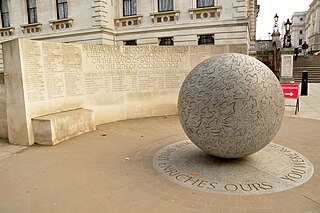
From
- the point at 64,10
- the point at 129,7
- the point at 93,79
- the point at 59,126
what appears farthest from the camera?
the point at 64,10

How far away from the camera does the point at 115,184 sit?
15.4 ft

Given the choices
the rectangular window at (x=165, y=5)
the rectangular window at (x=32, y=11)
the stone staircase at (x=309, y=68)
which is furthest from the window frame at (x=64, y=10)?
the stone staircase at (x=309, y=68)

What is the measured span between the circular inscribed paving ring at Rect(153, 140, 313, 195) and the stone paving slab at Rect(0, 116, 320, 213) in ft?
0.53

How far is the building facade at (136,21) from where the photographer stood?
1966 cm

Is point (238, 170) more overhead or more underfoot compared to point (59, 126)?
more underfoot

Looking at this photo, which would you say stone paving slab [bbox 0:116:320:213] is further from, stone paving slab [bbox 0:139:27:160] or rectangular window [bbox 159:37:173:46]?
rectangular window [bbox 159:37:173:46]

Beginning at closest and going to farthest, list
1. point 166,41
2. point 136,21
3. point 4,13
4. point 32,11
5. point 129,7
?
point 166,41 < point 136,21 < point 129,7 < point 32,11 < point 4,13

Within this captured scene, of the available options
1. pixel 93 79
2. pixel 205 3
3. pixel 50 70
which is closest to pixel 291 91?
pixel 93 79

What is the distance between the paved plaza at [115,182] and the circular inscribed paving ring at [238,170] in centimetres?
14

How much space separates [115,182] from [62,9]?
904 inches

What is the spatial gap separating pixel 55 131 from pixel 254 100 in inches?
224

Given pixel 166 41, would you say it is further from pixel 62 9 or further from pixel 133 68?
pixel 133 68

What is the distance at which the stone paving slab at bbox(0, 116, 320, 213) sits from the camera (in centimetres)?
390

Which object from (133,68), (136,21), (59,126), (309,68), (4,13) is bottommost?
(59,126)
